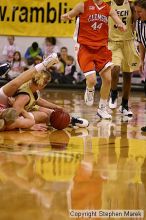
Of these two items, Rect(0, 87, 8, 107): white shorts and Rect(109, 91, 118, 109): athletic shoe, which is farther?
Rect(109, 91, 118, 109): athletic shoe

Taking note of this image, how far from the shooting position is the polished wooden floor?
3.49 metres

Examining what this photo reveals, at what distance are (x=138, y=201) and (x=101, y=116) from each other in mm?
4126

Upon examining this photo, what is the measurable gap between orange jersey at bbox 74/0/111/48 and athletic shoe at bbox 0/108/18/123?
201 centimetres

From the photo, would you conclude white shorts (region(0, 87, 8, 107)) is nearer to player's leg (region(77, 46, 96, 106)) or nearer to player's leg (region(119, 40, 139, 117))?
player's leg (region(77, 46, 96, 106))

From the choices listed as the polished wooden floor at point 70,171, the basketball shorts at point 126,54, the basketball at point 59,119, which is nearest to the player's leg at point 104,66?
the polished wooden floor at point 70,171

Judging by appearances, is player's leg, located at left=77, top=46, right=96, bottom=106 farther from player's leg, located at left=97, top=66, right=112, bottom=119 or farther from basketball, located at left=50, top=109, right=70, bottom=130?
basketball, located at left=50, top=109, right=70, bottom=130

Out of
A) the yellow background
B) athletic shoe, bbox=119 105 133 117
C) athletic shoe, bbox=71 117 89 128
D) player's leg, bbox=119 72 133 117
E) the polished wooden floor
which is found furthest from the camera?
the yellow background

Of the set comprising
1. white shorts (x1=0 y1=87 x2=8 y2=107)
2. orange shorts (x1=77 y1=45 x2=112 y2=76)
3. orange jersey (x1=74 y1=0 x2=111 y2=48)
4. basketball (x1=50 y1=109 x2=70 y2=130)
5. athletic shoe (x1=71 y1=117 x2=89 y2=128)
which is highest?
orange jersey (x1=74 y1=0 x2=111 y2=48)

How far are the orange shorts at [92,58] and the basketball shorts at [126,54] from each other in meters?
0.93

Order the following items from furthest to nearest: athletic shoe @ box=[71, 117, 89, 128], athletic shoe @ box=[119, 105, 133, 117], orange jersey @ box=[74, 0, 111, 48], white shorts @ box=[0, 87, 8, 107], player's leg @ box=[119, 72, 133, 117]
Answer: player's leg @ box=[119, 72, 133, 117] → athletic shoe @ box=[119, 105, 133, 117] → orange jersey @ box=[74, 0, 111, 48] → athletic shoe @ box=[71, 117, 89, 128] → white shorts @ box=[0, 87, 8, 107]

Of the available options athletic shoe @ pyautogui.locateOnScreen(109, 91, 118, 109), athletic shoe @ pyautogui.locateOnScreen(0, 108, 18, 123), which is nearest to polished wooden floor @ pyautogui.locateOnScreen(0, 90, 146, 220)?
athletic shoe @ pyautogui.locateOnScreen(0, 108, 18, 123)

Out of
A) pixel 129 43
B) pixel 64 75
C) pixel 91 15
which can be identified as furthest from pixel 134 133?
pixel 64 75

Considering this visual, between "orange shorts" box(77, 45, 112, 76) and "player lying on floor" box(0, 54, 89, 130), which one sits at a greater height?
"orange shorts" box(77, 45, 112, 76)

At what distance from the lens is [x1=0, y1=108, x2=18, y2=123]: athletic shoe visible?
5.98 metres
